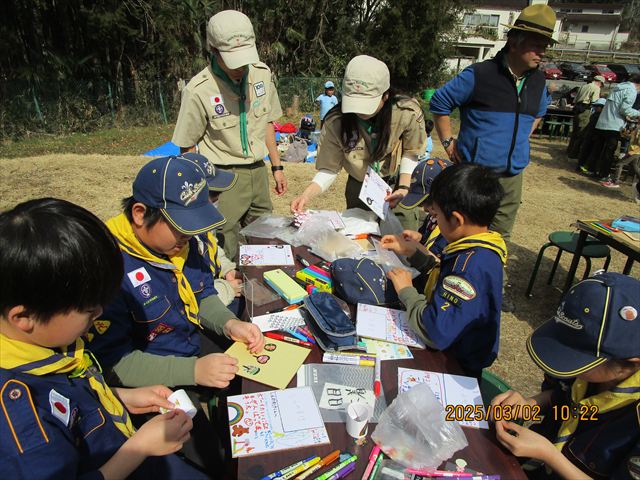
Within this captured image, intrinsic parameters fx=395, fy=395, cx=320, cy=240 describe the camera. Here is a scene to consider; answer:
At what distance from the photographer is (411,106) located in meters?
2.89

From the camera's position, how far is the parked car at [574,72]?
791 inches

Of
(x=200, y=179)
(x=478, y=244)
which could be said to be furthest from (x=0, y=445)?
(x=478, y=244)

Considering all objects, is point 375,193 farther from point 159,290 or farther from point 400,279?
point 159,290

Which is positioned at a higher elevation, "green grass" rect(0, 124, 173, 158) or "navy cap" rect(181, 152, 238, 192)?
"navy cap" rect(181, 152, 238, 192)

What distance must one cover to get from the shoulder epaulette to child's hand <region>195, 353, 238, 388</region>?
0.64 meters

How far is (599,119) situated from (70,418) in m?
10.0

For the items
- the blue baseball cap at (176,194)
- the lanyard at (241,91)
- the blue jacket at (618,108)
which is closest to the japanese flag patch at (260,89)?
the lanyard at (241,91)

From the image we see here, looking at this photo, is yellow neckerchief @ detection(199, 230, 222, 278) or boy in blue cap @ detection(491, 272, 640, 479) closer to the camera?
boy in blue cap @ detection(491, 272, 640, 479)

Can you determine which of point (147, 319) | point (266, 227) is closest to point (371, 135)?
point (266, 227)

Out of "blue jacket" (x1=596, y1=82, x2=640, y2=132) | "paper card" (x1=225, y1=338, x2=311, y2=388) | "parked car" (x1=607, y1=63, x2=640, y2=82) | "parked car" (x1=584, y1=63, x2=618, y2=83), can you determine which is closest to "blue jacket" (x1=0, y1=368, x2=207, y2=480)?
"paper card" (x1=225, y1=338, x2=311, y2=388)

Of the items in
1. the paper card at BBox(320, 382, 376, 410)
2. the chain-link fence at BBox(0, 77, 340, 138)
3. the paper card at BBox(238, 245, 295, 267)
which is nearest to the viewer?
the paper card at BBox(320, 382, 376, 410)

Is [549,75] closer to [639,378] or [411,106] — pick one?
[411,106]

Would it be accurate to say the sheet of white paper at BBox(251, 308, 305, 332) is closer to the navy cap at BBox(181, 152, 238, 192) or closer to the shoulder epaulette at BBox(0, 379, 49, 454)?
the navy cap at BBox(181, 152, 238, 192)

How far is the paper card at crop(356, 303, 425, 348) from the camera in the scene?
5.92ft
